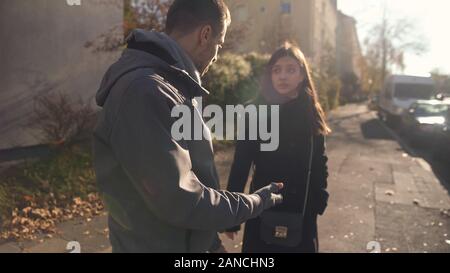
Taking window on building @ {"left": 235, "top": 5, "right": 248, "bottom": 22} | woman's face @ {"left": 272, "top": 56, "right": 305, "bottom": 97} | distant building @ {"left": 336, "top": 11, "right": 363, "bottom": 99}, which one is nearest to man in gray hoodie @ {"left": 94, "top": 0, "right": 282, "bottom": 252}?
woman's face @ {"left": 272, "top": 56, "right": 305, "bottom": 97}

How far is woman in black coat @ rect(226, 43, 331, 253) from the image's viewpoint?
267 centimetres

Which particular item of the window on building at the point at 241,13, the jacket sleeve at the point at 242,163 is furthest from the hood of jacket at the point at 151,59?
the window on building at the point at 241,13

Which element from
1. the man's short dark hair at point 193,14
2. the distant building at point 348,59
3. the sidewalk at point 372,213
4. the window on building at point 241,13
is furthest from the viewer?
the distant building at point 348,59

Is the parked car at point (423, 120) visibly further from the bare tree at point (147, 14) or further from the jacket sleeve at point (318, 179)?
the jacket sleeve at point (318, 179)

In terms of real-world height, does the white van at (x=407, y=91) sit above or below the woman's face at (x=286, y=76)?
below

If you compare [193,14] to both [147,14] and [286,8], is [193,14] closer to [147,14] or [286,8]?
[147,14]

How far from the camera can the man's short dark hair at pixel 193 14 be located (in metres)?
1.52

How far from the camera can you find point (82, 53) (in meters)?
8.71

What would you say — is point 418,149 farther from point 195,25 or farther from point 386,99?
point 195,25

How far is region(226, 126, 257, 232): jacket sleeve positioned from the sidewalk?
2.02 metres

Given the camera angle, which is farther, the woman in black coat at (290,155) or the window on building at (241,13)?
the window on building at (241,13)

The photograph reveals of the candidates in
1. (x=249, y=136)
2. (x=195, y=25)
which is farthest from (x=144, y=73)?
(x=249, y=136)

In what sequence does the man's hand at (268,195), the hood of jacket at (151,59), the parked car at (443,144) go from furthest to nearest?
the parked car at (443,144)
the man's hand at (268,195)
the hood of jacket at (151,59)

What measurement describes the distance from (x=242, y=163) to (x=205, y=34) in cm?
134
